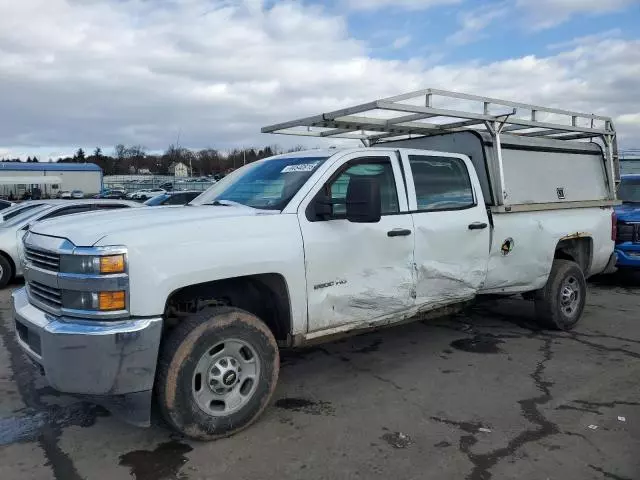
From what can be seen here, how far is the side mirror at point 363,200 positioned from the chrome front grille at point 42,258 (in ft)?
6.39

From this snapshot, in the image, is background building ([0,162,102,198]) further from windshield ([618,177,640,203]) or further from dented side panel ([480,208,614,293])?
dented side panel ([480,208,614,293])

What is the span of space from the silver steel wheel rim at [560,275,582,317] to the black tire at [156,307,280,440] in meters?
4.06

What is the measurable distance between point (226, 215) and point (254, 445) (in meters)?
1.52

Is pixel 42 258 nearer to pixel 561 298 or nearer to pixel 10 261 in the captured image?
pixel 561 298

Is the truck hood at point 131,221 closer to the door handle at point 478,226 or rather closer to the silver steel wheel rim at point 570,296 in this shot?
the door handle at point 478,226

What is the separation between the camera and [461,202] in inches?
210

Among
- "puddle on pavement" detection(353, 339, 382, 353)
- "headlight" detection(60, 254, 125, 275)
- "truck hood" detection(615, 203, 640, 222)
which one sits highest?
"headlight" detection(60, 254, 125, 275)

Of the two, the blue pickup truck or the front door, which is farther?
the blue pickup truck

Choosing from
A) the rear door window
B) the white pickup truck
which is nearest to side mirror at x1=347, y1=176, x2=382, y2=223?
the white pickup truck

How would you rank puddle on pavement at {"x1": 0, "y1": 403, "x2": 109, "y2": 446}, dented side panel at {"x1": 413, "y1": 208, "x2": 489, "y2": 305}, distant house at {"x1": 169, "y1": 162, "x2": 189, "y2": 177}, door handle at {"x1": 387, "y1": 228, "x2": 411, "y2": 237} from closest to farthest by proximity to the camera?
puddle on pavement at {"x1": 0, "y1": 403, "x2": 109, "y2": 446} < door handle at {"x1": 387, "y1": 228, "x2": 411, "y2": 237} < dented side panel at {"x1": 413, "y1": 208, "x2": 489, "y2": 305} < distant house at {"x1": 169, "y1": 162, "x2": 189, "y2": 177}

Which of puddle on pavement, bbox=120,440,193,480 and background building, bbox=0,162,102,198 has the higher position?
background building, bbox=0,162,102,198

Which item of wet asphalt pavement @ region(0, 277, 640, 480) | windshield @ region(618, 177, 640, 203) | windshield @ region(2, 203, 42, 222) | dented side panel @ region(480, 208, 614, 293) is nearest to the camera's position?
wet asphalt pavement @ region(0, 277, 640, 480)

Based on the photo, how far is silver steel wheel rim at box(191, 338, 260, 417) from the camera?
360cm

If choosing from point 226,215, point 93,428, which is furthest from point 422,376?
point 93,428
